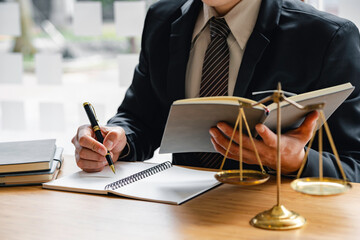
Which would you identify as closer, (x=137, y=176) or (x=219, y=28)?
(x=137, y=176)

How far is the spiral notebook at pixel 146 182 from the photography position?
131cm

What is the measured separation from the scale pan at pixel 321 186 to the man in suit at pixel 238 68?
0.22 metres

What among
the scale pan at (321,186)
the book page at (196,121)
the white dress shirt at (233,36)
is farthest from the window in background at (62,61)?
the scale pan at (321,186)

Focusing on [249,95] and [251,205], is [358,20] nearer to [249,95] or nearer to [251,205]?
[249,95]

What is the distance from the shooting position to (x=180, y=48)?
1.85m

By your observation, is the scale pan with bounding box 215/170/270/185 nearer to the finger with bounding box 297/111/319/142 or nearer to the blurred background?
the finger with bounding box 297/111/319/142

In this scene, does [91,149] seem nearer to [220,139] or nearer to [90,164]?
[90,164]

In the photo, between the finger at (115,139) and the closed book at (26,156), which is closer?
the closed book at (26,156)

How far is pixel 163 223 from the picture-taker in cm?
113

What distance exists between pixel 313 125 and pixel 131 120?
82 centimetres

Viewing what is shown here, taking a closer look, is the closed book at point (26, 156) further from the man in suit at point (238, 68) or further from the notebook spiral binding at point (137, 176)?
the notebook spiral binding at point (137, 176)

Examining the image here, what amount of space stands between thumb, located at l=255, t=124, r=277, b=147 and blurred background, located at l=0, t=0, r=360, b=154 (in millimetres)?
1656

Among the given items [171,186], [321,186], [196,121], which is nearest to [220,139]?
[196,121]

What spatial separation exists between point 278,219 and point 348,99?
2.06 ft
